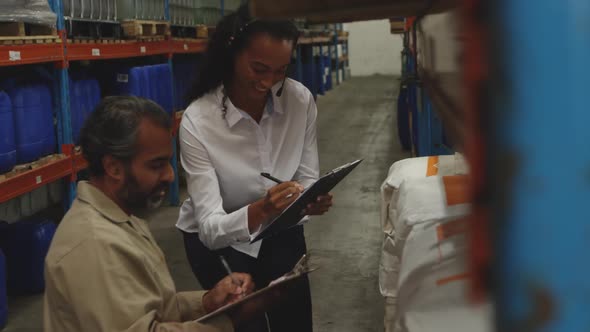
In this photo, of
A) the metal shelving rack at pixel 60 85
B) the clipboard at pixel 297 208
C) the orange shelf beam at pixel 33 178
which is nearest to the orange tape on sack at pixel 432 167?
the clipboard at pixel 297 208

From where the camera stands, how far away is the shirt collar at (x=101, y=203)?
59.1 inches

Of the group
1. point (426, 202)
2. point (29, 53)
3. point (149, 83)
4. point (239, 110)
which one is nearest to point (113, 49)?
point (149, 83)

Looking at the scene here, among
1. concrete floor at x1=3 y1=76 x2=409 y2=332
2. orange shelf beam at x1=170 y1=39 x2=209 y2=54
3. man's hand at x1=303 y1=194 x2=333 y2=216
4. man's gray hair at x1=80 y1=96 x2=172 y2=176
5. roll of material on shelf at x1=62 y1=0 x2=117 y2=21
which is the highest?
roll of material on shelf at x1=62 y1=0 x2=117 y2=21

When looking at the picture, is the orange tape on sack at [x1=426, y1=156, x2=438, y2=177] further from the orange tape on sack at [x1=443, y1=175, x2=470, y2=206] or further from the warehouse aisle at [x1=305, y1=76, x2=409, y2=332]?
the warehouse aisle at [x1=305, y1=76, x2=409, y2=332]

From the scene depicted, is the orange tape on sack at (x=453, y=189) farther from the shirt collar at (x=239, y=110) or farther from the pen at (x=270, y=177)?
the shirt collar at (x=239, y=110)

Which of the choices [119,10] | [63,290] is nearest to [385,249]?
[63,290]

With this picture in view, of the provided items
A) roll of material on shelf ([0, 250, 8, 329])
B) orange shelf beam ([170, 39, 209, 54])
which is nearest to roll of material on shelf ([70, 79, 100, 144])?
roll of material on shelf ([0, 250, 8, 329])

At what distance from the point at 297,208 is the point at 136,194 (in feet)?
1.91

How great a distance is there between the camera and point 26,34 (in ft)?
13.0

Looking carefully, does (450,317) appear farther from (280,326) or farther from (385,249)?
(280,326)

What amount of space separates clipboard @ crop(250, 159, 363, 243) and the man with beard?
0.37 m

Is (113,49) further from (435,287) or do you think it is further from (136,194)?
(435,287)

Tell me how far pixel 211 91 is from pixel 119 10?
10.9 ft

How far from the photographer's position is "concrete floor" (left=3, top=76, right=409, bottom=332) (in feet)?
12.3
